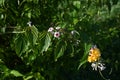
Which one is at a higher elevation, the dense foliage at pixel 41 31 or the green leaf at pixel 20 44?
the green leaf at pixel 20 44

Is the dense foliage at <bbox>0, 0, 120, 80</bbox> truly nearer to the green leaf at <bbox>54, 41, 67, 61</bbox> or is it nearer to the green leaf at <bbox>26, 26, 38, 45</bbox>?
the green leaf at <bbox>54, 41, 67, 61</bbox>

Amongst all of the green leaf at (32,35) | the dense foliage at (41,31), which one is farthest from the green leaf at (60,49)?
the dense foliage at (41,31)

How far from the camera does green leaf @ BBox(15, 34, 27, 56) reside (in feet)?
4.46

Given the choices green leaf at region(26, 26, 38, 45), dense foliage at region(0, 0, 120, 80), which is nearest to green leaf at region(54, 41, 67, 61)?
green leaf at region(26, 26, 38, 45)

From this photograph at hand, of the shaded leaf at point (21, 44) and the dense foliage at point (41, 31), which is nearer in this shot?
the shaded leaf at point (21, 44)

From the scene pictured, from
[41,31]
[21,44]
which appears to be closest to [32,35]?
[21,44]

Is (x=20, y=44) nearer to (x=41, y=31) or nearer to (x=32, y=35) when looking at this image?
(x=32, y=35)

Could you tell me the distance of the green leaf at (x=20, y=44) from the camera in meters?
1.36

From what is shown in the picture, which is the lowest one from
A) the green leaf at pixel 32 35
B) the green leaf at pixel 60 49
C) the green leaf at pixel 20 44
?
the green leaf at pixel 60 49

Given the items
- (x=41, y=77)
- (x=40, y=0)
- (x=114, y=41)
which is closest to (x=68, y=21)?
(x=40, y=0)

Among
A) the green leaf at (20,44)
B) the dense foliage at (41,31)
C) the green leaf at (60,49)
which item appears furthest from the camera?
the dense foliage at (41,31)

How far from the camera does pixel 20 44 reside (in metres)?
1.37

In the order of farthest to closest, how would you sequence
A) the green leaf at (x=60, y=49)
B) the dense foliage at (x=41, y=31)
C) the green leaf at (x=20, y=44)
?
the dense foliage at (x=41, y=31)
the green leaf at (x=60, y=49)
the green leaf at (x=20, y=44)

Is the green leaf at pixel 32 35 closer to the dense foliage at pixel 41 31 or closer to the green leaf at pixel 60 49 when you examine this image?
the green leaf at pixel 60 49
